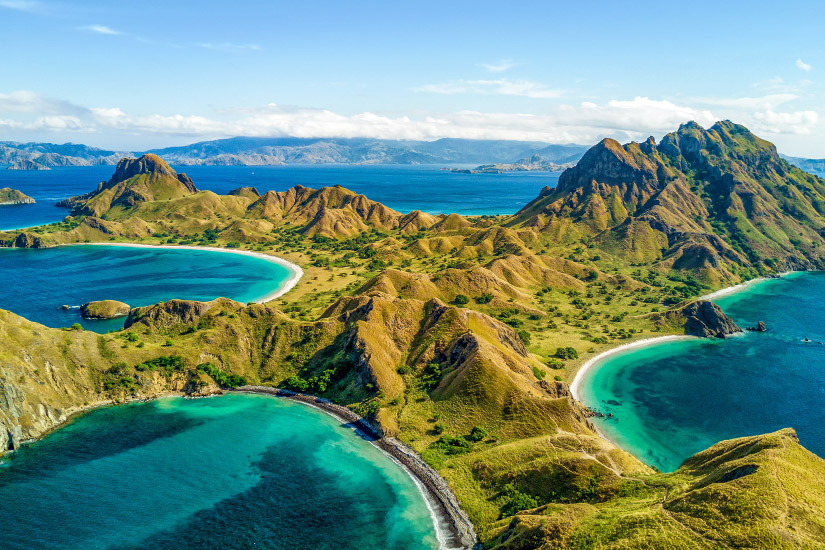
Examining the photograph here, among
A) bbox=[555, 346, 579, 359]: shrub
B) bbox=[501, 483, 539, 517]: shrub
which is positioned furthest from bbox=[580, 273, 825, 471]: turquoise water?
bbox=[501, 483, 539, 517]: shrub

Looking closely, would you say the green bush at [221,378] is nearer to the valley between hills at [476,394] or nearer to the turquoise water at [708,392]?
the valley between hills at [476,394]

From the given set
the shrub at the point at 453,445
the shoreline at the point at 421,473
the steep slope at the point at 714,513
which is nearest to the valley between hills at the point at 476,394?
the steep slope at the point at 714,513

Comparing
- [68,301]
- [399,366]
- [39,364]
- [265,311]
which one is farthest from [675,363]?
[68,301]

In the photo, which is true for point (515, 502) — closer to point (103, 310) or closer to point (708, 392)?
point (708, 392)

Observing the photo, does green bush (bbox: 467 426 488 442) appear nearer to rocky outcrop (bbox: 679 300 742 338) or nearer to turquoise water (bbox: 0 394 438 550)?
turquoise water (bbox: 0 394 438 550)

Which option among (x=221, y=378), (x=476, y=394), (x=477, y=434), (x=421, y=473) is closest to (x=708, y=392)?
(x=476, y=394)

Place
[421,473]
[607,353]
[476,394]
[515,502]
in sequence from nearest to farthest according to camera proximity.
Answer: [515,502]
[421,473]
[476,394]
[607,353]
